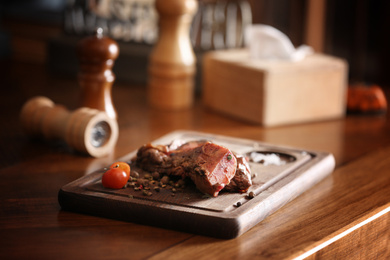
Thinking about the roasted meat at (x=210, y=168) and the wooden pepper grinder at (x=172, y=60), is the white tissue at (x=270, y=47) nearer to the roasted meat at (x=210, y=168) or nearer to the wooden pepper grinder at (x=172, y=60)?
the wooden pepper grinder at (x=172, y=60)

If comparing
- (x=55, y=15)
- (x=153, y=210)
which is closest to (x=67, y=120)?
(x=153, y=210)

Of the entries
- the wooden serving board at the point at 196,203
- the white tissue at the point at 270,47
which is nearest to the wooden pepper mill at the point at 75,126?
the wooden serving board at the point at 196,203

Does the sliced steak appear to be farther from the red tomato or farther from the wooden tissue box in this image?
the wooden tissue box

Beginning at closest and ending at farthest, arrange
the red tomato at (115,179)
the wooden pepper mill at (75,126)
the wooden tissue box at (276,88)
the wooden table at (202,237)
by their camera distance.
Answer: the wooden table at (202,237), the red tomato at (115,179), the wooden pepper mill at (75,126), the wooden tissue box at (276,88)

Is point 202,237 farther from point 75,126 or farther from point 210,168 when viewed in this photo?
point 75,126

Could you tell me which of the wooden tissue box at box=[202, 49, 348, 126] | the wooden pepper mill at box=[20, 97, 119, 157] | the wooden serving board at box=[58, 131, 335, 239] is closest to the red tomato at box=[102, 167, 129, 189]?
the wooden serving board at box=[58, 131, 335, 239]

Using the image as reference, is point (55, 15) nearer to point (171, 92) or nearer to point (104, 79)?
point (171, 92)

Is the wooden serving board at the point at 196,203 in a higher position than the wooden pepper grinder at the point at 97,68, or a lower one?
lower
